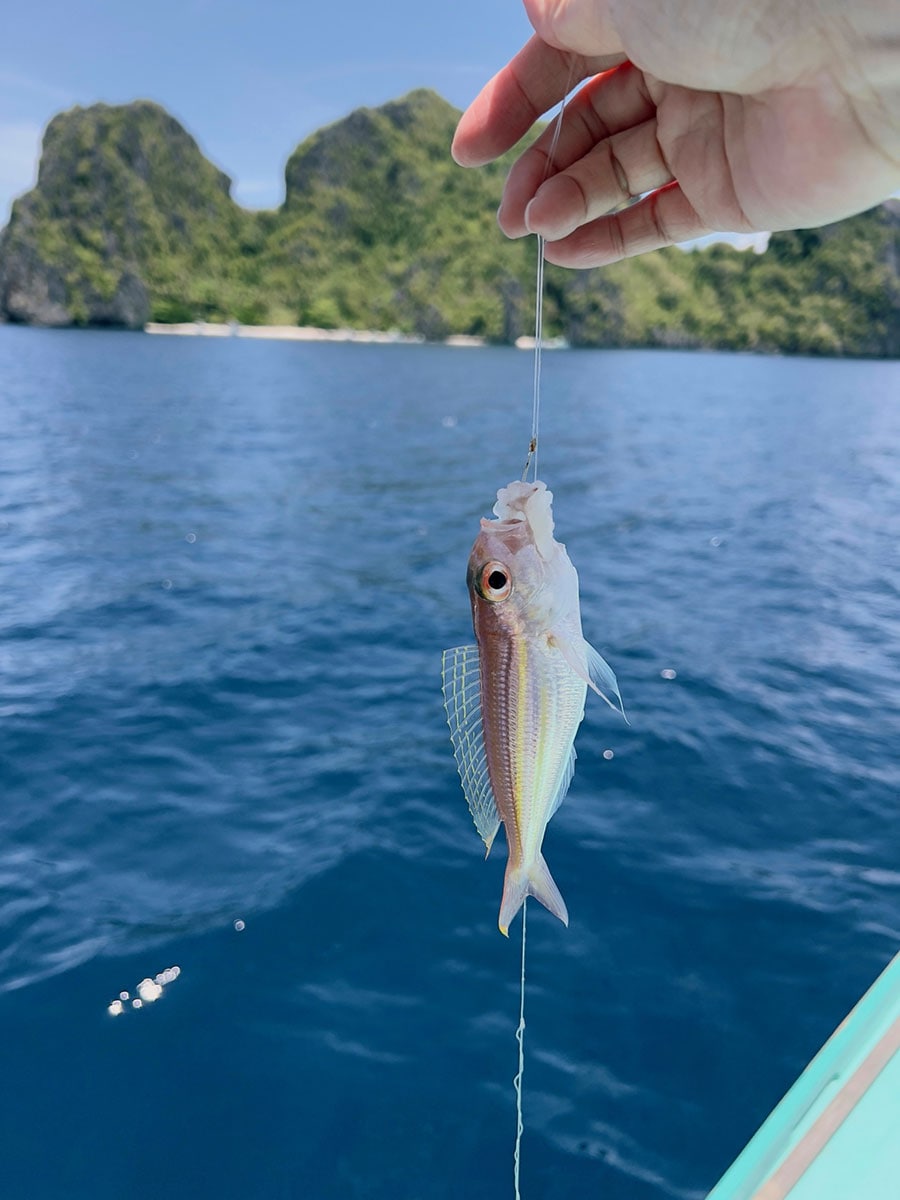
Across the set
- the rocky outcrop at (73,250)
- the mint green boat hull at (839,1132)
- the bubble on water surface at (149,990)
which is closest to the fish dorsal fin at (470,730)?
the mint green boat hull at (839,1132)

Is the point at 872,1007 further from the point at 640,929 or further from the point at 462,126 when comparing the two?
the point at 462,126

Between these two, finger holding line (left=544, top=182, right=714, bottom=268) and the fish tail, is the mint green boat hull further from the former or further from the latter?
finger holding line (left=544, top=182, right=714, bottom=268)

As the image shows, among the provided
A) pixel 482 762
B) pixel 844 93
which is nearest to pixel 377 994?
pixel 482 762

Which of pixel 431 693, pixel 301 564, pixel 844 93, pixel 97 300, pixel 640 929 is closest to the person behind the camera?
pixel 844 93

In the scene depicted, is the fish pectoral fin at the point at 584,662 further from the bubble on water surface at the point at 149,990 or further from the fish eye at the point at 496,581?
the bubble on water surface at the point at 149,990

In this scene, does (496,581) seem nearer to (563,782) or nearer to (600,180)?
(563,782)

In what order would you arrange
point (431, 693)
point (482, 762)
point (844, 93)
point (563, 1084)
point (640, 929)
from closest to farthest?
point (844, 93) < point (482, 762) < point (563, 1084) < point (640, 929) < point (431, 693)
